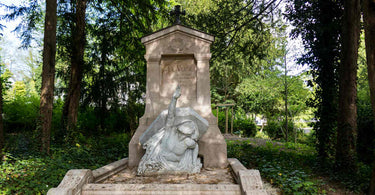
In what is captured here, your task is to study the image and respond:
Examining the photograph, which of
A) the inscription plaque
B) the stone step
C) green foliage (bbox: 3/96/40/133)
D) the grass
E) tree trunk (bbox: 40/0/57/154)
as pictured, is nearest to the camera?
the stone step

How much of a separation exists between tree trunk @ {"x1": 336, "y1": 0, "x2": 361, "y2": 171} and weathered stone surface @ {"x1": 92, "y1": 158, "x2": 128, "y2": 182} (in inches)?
194

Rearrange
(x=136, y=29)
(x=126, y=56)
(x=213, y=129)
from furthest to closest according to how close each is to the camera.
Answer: (x=126, y=56), (x=136, y=29), (x=213, y=129)

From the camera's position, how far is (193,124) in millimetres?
4586

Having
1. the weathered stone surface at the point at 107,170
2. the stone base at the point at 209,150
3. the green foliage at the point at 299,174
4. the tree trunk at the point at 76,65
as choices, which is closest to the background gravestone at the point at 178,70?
the stone base at the point at 209,150

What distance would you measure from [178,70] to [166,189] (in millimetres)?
3246

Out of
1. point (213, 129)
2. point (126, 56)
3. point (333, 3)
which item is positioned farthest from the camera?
point (126, 56)

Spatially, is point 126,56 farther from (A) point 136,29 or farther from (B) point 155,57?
(B) point 155,57

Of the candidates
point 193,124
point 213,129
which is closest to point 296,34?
point 213,129

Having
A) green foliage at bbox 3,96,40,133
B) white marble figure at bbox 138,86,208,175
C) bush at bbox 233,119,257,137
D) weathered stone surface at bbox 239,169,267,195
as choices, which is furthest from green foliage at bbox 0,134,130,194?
bush at bbox 233,119,257,137

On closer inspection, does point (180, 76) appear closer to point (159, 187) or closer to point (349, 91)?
point (159, 187)

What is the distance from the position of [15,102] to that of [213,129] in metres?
9.80

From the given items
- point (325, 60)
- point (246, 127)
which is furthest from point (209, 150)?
point (246, 127)

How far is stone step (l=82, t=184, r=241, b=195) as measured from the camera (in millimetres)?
3225

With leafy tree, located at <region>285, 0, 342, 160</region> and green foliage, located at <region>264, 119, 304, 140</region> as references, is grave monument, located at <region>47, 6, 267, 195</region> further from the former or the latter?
green foliage, located at <region>264, 119, 304, 140</region>
